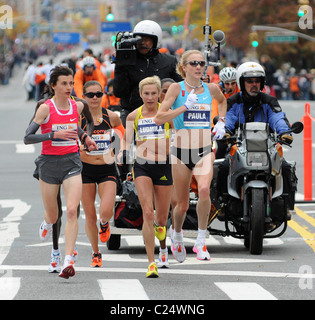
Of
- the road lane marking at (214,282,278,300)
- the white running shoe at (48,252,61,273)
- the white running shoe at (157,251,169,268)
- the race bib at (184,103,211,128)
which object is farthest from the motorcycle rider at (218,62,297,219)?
the road lane marking at (214,282,278,300)

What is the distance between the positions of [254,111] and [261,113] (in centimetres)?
8

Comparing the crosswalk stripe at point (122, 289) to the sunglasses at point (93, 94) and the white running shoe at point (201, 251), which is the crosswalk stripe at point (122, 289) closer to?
the white running shoe at point (201, 251)

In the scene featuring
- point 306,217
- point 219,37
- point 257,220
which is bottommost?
point 306,217

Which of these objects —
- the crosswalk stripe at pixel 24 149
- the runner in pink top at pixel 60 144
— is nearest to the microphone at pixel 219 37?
the runner in pink top at pixel 60 144

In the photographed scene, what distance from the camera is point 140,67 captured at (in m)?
12.1

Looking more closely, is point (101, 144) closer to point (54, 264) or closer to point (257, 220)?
point (54, 264)

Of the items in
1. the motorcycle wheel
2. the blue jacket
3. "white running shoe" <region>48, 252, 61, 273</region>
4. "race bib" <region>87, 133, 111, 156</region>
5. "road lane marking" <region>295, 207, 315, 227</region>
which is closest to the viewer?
"white running shoe" <region>48, 252, 61, 273</region>

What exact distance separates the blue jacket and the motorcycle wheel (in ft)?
3.00

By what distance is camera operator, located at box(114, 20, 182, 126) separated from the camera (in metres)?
11.9

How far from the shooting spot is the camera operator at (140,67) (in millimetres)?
11922

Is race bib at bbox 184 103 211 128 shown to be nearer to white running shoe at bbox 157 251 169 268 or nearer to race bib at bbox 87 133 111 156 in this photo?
race bib at bbox 87 133 111 156

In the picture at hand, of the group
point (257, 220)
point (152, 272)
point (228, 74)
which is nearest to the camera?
point (152, 272)

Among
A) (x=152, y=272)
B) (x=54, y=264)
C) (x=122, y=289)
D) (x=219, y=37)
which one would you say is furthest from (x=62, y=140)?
(x=219, y=37)
